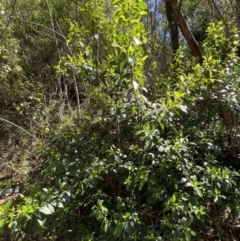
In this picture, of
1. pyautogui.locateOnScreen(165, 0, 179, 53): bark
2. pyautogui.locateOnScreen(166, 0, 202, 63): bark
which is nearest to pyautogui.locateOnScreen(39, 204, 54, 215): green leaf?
pyautogui.locateOnScreen(166, 0, 202, 63): bark

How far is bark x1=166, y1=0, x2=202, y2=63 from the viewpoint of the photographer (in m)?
4.07

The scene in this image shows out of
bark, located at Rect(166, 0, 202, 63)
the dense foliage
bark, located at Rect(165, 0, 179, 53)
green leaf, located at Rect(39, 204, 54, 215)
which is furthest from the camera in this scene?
bark, located at Rect(165, 0, 179, 53)

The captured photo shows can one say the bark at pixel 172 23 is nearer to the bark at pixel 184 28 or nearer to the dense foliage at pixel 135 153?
the bark at pixel 184 28

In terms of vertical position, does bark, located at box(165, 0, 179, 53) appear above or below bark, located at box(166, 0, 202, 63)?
above

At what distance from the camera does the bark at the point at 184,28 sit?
160 inches

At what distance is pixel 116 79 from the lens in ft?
7.09

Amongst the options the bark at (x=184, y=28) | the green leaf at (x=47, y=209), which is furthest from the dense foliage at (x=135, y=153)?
the bark at (x=184, y=28)

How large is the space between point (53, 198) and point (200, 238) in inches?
56.7

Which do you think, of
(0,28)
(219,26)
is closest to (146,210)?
(219,26)

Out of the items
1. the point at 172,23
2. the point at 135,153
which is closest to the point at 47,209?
the point at 135,153

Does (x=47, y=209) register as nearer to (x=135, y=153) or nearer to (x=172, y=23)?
(x=135, y=153)

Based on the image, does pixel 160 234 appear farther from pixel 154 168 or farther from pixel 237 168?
pixel 237 168

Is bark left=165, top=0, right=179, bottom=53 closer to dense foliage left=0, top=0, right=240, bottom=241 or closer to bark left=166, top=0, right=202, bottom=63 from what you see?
bark left=166, top=0, right=202, bottom=63

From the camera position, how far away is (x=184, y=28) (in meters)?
4.31
